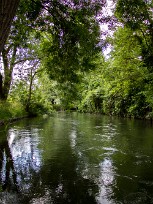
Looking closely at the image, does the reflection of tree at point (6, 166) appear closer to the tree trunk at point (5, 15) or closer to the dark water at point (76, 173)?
the dark water at point (76, 173)

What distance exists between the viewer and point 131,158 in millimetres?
8047

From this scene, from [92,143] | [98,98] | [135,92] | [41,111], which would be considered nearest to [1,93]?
[41,111]

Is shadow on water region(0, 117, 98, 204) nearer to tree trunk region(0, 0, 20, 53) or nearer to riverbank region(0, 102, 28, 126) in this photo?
tree trunk region(0, 0, 20, 53)

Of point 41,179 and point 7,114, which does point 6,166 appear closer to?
point 41,179

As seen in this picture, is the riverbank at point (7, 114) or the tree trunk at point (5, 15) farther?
the riverbank at point (7, 114)

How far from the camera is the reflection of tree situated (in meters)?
5.47

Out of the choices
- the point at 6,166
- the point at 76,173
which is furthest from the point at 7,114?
the point at 76,173

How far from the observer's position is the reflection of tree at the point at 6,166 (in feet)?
17.9

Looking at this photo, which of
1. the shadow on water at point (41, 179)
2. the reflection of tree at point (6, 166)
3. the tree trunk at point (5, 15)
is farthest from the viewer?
the reflection of tree at point (6, 166)

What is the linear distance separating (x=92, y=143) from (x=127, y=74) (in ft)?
35.4

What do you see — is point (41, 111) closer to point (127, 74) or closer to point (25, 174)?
point (127, 74)

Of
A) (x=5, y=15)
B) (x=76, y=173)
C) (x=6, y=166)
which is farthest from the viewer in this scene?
(x=6, y=166)

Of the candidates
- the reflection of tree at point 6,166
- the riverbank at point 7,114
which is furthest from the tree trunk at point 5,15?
the riverbank at point 7,114

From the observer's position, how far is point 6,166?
689 centimetres
